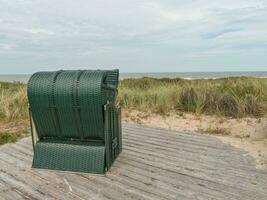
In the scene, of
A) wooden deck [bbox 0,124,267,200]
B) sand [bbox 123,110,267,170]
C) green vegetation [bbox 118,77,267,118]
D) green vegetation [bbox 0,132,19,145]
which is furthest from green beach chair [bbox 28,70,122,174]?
green vegetation [bbox 118,77,267,118]

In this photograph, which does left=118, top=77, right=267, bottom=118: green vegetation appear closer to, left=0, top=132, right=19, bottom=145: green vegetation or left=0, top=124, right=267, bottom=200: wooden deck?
left=0, top=124, right=267, bottom=200: wooden deck

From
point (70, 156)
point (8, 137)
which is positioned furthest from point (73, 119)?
point (8, 137)

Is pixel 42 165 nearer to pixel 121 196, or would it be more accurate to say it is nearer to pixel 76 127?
pixel 76 127

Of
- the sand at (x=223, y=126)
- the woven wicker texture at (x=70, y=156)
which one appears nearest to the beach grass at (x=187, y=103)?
the sand at (x=223, y=126)

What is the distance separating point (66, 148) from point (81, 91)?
2.63ft

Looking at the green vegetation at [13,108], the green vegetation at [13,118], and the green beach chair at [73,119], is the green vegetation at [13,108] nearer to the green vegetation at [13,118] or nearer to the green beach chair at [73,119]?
the green vegetation at [13,118]

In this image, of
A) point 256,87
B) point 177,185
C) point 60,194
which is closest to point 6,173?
point 60,194

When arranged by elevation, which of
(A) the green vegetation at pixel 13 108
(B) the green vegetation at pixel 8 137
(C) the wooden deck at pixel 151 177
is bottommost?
(C) the wooden deck at pixel 151 177

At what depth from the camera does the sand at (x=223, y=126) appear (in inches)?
224

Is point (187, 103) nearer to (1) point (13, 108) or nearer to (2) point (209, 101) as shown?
(2) point (209, 101)

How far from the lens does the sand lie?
18.6 ft

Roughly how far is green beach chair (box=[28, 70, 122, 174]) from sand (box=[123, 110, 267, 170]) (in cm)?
212

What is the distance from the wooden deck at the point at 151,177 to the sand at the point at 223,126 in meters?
0.45

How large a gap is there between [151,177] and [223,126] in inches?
162
